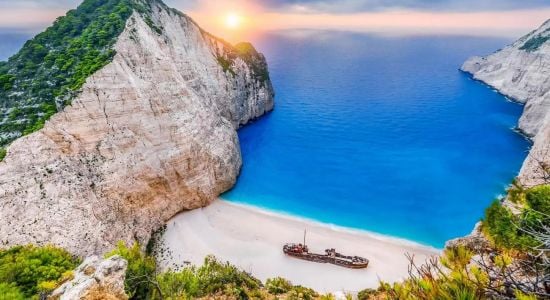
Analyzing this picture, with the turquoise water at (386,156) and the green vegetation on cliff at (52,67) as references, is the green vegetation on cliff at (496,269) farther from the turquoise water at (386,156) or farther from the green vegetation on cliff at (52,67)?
the green vegetation on cliff at (52,67)

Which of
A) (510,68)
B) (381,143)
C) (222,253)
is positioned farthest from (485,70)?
(222,253)

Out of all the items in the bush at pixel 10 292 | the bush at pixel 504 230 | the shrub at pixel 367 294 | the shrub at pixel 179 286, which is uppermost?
the bush at pixel 504 230

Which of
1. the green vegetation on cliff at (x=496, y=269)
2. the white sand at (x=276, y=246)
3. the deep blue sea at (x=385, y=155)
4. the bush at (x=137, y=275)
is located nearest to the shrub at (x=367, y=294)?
the green vegetation on cliff at (x=496, y=269)

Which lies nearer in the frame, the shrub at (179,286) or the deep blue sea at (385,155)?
the shrub at (179,286)

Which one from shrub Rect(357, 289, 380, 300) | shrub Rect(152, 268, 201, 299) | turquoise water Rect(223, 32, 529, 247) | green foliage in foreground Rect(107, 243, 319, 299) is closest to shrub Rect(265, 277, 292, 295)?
green foliage in foreground Rect(107, 243, 319, 299)

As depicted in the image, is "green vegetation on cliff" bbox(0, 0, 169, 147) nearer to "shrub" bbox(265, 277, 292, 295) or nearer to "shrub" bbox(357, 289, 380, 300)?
"shrub" bbox(265, 277, 292, 295)

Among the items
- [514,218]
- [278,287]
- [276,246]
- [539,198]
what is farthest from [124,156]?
[539,198]
